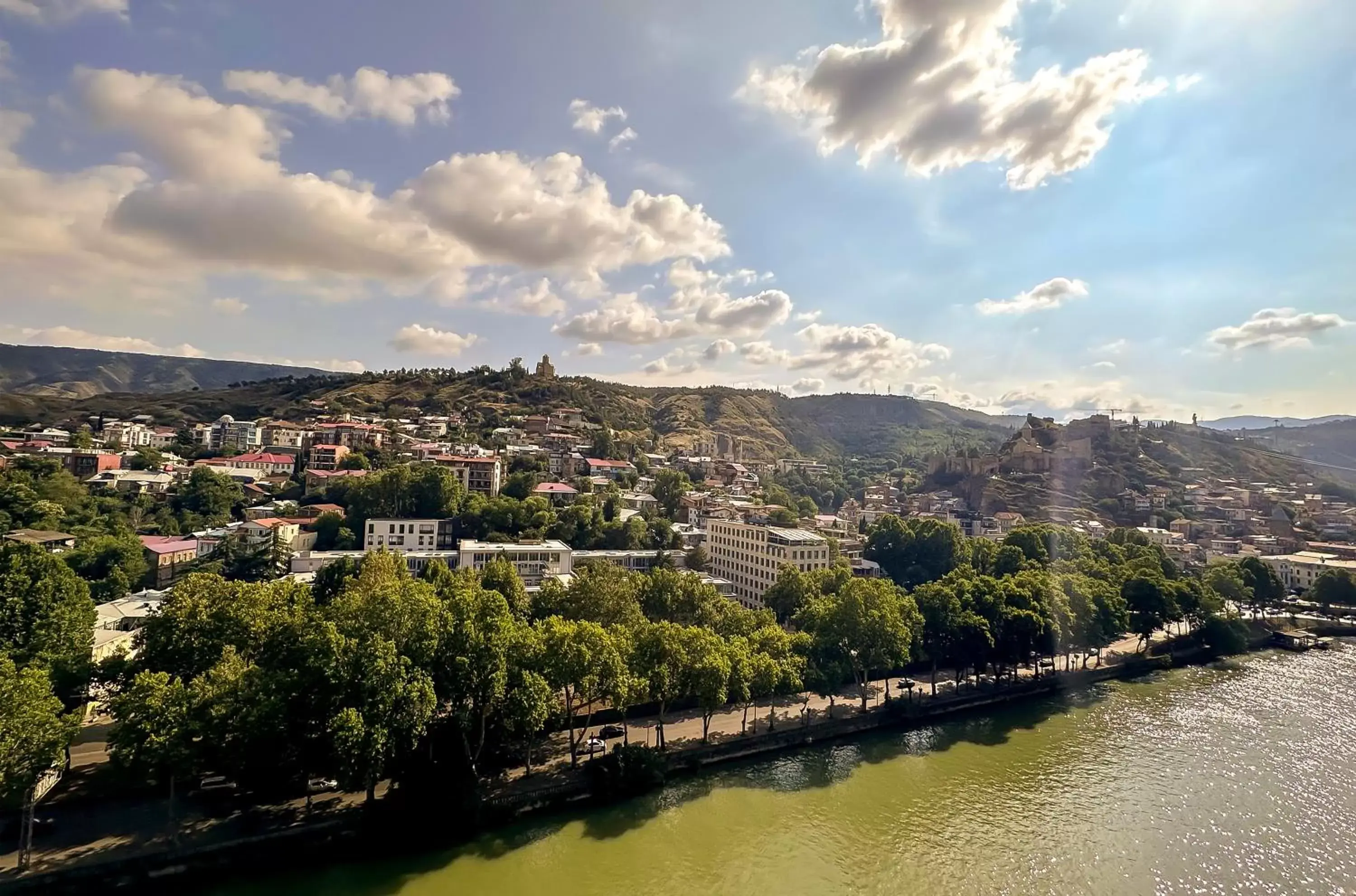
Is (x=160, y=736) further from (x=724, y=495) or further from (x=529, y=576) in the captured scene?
(x=724, y=495)

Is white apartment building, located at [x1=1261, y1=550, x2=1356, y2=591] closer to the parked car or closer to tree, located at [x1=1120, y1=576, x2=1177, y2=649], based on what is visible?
tree, located at [x1=1120, y1=576, x2=1177, y2=649]

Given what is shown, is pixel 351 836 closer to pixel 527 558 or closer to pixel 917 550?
pixel 527 558

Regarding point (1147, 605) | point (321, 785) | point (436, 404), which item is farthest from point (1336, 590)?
point (436, 404)

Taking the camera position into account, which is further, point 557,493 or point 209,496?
point 557,493

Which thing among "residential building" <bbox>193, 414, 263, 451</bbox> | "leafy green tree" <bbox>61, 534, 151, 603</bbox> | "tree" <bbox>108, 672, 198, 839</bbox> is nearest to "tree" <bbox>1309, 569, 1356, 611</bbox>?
"tree" <bbox>108, 672, 198, 839</bbox>

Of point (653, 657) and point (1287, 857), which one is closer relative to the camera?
point (1287, 857)

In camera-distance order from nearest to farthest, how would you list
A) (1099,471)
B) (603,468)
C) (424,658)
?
(424,658), (603,468), (1099,471)

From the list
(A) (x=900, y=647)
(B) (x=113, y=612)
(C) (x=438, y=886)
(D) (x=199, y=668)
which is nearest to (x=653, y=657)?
(C) (x=438, y=886)
